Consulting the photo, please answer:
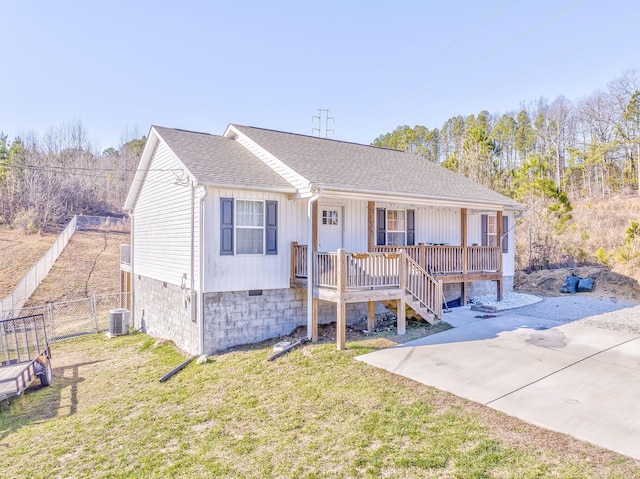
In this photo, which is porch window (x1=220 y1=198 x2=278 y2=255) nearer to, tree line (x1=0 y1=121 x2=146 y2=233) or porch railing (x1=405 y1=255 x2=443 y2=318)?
porch railing (x1=405 y1=255 x2=443 y2=318)

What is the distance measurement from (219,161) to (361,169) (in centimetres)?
429

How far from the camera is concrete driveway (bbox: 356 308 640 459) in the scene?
4.86 m

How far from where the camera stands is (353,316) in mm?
10867

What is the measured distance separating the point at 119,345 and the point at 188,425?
733cm

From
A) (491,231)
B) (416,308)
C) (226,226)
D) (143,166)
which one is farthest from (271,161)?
(491,231)

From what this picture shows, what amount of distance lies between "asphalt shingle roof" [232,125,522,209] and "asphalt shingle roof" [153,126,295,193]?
23.7 inches

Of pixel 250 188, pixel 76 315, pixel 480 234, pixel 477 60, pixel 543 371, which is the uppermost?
pixel 477 60

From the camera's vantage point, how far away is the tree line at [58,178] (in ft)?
99.0

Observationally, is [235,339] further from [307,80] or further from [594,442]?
[307,80]

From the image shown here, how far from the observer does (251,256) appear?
933cm

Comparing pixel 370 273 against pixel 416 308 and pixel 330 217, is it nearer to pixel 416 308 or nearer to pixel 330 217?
pixel 416 308

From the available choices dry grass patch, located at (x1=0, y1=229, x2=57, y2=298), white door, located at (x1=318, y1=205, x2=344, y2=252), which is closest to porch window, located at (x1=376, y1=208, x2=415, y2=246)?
white door, located at (x1=318, y1=205, x2=344, y2=252)

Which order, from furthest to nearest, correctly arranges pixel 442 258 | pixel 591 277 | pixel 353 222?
1. pixel 591 277
2. pixel 442 258
3. pixel 353 222

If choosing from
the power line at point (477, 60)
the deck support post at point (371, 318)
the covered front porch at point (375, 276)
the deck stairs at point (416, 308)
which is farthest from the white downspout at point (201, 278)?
the power line at point (477, 60)
